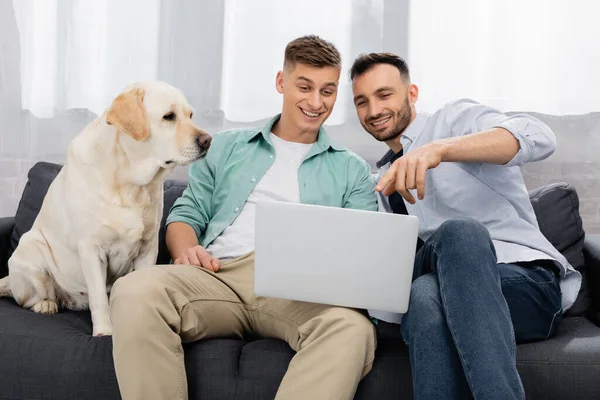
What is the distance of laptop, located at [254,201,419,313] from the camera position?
1.23 m

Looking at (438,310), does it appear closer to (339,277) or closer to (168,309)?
(339,277)

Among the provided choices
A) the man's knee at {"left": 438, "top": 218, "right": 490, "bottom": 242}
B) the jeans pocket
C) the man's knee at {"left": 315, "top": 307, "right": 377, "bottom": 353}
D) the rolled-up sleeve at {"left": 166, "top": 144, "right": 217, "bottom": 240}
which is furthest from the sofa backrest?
the man's knee at {"left": 315, "top": 307, "right": 377, "bottom": 353}

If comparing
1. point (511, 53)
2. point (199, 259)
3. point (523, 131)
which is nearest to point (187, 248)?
point (199, 259)

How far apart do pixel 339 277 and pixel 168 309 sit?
1.34ft

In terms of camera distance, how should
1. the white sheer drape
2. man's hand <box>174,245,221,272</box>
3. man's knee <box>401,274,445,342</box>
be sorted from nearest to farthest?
man's knee <box>401,274,445,342</box> < man's hand <box>174,245,221,272</box> < the white sheer drape

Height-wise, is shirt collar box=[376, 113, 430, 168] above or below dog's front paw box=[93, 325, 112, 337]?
above

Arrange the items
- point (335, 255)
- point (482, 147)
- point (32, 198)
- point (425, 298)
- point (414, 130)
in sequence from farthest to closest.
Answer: point (32, 198) < point (414, 130) < point (482, 147) < point (425, 298) < point (335, 255)

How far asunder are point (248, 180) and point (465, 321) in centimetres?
87

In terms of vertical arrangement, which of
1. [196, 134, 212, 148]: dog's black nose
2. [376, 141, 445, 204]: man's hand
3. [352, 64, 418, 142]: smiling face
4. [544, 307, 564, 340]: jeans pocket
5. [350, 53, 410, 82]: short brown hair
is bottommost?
[544, 307, 564, 340]: jeans pocket

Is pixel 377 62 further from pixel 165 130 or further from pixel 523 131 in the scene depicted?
pixel 165 130

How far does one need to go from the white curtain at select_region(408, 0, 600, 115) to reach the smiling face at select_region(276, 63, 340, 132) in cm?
58

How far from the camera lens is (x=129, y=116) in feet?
5.31

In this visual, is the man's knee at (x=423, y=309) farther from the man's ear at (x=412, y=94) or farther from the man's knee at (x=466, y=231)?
the man's ear at (x=412, y=94)

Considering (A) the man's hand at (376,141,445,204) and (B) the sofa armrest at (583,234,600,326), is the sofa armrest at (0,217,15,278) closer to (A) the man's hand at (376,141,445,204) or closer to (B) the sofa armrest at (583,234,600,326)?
(A) the man's hand at (376,141,445,204)
